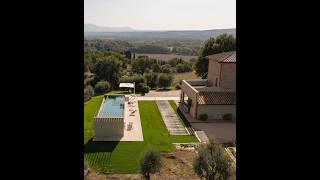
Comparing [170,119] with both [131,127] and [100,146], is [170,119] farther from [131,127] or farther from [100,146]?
[100,146]

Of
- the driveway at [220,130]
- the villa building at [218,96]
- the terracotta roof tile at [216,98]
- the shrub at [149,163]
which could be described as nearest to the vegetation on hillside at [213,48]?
the villa building at [218,96]

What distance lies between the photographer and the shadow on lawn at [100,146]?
58.2ft

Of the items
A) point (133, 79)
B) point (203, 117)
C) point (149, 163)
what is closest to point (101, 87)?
point (133, 79)

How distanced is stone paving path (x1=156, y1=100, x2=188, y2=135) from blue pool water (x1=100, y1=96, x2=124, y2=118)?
313cm

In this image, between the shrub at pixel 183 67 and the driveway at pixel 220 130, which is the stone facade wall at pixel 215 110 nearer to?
the driveway at pixel 220 130

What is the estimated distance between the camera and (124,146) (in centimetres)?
1836

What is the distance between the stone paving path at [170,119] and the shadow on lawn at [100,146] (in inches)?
159

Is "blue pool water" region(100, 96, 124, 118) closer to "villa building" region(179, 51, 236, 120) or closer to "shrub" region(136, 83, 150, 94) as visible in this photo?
"villa building" region(179, 51, 236, 120)

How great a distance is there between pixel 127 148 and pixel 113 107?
759 cm

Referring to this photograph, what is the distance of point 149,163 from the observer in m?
13.7

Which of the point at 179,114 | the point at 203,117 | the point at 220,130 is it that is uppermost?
the point at 203,117

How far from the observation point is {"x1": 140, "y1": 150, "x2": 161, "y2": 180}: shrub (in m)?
13.7
